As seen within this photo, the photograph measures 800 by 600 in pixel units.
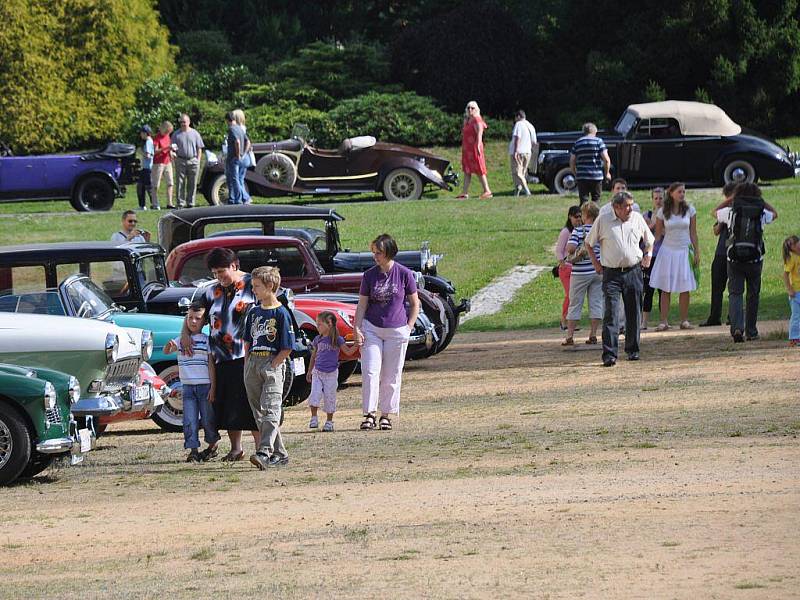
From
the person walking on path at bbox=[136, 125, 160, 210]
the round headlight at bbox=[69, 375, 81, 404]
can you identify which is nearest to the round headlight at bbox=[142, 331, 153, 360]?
the round headlight at bbox=[69, 375, 81, 404]

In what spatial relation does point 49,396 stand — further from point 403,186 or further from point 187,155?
point 403,186

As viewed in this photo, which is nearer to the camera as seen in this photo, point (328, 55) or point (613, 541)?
point (613, 541)

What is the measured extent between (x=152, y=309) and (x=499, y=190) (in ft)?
61.0

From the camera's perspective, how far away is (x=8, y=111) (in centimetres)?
3775

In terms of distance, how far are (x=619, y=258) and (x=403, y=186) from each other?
52.0 feet

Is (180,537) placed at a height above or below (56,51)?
below

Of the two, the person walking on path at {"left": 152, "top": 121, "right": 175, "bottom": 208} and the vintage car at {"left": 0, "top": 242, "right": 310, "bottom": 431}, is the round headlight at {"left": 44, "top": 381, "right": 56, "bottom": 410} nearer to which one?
the vintage car at {"left": 0, "top": 242, "right": 310, "bottom": 431}

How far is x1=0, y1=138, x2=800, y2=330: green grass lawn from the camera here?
22375 millimetres

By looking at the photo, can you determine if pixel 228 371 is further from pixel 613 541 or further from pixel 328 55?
pixel 328 55

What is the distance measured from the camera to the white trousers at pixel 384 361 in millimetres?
12781

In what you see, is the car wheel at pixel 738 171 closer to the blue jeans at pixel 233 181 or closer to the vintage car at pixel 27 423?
the blue jeans at pixel 233 181

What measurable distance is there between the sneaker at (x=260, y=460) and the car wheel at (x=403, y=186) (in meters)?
19.9

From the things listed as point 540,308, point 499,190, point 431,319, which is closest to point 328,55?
point 499,190

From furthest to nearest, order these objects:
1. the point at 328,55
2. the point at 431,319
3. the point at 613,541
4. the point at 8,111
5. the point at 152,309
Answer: the point at 328,55 < the point at 8,111 < the point at 431,319 < the point at 152,309 < the point at 613,541
